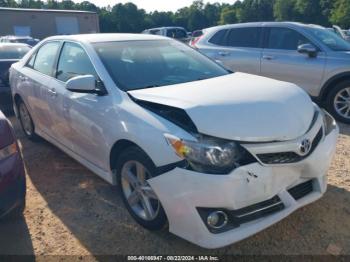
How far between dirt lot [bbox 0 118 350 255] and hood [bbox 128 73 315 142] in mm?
892

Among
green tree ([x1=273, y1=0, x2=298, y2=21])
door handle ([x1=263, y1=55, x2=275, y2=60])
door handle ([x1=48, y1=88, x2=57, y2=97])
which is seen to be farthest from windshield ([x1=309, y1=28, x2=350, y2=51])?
green tree ([x1=273, y1=0, x2=298, y2=21])

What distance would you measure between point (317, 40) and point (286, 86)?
11.4 ft

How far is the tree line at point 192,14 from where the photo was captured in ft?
207

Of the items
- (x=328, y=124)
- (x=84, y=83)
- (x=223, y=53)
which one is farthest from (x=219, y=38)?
(x=84, y=83)

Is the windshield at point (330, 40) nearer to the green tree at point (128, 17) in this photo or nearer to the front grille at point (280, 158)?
the front grille at point (280, 158)

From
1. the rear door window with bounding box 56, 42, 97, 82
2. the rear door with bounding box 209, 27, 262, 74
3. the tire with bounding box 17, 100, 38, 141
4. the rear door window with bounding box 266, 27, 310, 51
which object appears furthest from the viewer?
the rear door with bounding box 209, 27, 262, 74

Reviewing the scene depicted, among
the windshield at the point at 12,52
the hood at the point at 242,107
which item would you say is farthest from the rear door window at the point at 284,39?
Answer: the windshield at the point at 12,52

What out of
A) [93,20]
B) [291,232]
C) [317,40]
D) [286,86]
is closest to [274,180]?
[291,232]

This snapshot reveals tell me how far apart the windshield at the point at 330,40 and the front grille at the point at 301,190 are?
13.0 ft

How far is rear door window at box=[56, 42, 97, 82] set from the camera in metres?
3.59

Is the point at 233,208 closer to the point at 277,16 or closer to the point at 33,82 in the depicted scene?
the point at 33,82

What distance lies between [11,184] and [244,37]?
220 inches

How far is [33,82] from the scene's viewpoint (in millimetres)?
4582

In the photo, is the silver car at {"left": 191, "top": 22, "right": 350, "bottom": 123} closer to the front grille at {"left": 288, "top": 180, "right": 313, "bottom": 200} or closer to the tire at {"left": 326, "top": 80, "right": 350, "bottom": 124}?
the tire at {"left": 326, "top": 80, "right": 350, "bottom": 124}
